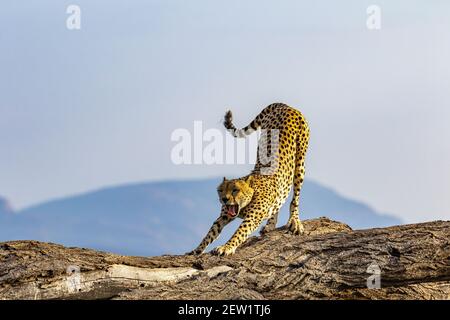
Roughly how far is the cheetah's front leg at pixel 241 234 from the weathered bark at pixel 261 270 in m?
0.15

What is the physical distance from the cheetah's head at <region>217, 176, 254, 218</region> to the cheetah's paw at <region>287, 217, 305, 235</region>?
27.8 inches

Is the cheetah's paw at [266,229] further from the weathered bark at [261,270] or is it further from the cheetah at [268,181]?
the weathered bark at [261,270]

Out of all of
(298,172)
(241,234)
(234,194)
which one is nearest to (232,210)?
(234,194)

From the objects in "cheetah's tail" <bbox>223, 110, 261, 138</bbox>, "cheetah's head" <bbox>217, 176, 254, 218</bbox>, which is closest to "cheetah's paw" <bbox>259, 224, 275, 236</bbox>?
"cheetah's head" <bbox>217, 176, 254, 218</bbox>

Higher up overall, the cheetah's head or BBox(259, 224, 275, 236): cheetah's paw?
the cheetah's head

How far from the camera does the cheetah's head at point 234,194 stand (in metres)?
15.2

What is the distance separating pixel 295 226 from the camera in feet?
50.3

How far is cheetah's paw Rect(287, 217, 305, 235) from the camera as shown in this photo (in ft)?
50.0

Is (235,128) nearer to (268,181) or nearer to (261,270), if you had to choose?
(268,181)

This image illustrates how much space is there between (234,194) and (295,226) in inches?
40.2

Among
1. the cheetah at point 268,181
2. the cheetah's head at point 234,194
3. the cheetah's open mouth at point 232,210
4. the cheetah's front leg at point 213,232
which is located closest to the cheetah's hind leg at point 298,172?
the cheetah at point 268,181

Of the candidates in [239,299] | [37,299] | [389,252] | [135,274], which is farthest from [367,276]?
[37,299]

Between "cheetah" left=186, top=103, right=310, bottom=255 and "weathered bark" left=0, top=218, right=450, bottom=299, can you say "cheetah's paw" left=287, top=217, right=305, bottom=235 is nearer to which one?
"cheetah" left=186, top=103, right=310, bottom=255
